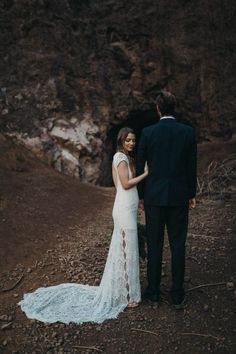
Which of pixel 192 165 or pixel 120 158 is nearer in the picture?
pixel 192 165

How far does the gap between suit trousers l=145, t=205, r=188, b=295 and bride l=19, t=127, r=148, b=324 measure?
7.0 inches

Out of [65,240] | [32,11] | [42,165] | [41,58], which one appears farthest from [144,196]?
[32,11]

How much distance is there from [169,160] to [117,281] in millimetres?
1288

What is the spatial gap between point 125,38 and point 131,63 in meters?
0.68

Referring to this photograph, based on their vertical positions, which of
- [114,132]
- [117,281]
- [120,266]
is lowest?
[117,281]

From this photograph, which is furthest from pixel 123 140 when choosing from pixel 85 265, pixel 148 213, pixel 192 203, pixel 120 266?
pixel 85 265

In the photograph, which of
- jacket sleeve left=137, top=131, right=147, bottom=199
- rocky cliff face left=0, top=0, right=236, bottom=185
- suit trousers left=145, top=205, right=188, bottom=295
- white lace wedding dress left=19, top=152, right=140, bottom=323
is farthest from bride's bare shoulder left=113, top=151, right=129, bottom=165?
rocky cliff face left=0, top=0, right=236, bottom=185

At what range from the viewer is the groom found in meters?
4.00

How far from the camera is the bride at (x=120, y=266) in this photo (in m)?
4.19

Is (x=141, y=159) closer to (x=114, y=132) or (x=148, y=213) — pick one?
(x=148, y=213)

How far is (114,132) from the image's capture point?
1109cm

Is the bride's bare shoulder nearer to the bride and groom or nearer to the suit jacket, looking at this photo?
the bride and groom

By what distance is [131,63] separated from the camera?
11.2m

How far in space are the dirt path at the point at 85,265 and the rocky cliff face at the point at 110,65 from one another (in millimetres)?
1704
